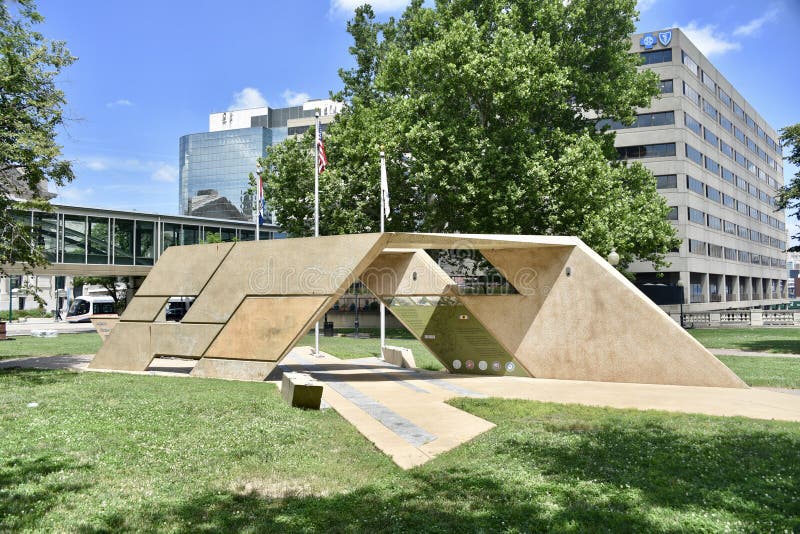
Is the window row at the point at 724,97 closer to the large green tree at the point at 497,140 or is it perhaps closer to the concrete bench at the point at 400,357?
the large green tree at the point at 497,140

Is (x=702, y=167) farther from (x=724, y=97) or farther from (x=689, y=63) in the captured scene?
(x=724, y=97)

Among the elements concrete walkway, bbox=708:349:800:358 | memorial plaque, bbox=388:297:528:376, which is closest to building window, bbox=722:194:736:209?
concrete walkway, bbox=708:349:800:358

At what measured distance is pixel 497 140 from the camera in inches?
1214

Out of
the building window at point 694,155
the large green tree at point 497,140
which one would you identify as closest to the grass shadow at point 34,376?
the large green tree at point 497,140

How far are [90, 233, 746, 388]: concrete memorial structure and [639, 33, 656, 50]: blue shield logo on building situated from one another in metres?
49.1

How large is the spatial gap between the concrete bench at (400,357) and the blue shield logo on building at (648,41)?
49.2 metres

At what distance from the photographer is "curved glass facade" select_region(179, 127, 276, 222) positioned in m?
156

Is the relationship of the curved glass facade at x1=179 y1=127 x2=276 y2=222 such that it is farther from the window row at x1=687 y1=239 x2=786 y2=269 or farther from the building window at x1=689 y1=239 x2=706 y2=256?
the building window at x1=689 y1=239 x2=706 y2=256

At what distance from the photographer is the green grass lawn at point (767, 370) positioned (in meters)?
15.3

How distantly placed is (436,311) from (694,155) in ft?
166

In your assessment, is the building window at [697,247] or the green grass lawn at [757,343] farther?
the building window at [697,247]

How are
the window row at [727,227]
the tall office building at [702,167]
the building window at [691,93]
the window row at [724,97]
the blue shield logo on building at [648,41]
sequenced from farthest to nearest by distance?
1. the window row at [724,97]
2. the window row at [727,227]
3. the building window at [691,93]
4. the blue shield logo on building at [648,41]
5. the tall office building at [702,167]

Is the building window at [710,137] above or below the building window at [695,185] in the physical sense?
above

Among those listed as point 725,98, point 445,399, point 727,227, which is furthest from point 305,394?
point 725,98
